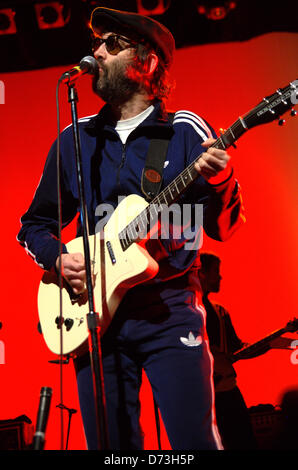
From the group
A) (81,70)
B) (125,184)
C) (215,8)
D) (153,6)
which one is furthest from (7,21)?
(125,184)

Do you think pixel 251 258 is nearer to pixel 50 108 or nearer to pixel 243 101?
pixel 243 101

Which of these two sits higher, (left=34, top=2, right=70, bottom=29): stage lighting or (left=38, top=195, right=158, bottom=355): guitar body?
(left=34, top=2, right=70, bottom=29): stage lighting

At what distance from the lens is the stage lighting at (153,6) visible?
4664 millimetres

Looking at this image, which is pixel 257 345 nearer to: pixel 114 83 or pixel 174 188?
pixel 174 188

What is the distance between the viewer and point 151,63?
2748 mm

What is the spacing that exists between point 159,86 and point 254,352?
2.62m

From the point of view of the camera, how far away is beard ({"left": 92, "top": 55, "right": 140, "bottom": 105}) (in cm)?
260

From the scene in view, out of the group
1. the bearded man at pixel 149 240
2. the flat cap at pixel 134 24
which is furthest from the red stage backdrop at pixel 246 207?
the bearded man at pixel 149 240

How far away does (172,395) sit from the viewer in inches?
77.2

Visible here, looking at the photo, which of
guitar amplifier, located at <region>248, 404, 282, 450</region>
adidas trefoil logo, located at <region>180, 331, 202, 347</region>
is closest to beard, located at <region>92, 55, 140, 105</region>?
adidas trefoil logo, located at <region>180, 331, 202, 347</region>

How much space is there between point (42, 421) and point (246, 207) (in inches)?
149

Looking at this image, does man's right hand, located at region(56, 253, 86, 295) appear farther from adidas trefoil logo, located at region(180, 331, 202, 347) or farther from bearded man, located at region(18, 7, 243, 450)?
adidas trefoil logo, located at region(180, 331, 202, 347)

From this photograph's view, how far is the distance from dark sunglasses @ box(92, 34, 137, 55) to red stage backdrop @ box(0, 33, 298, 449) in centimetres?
257
